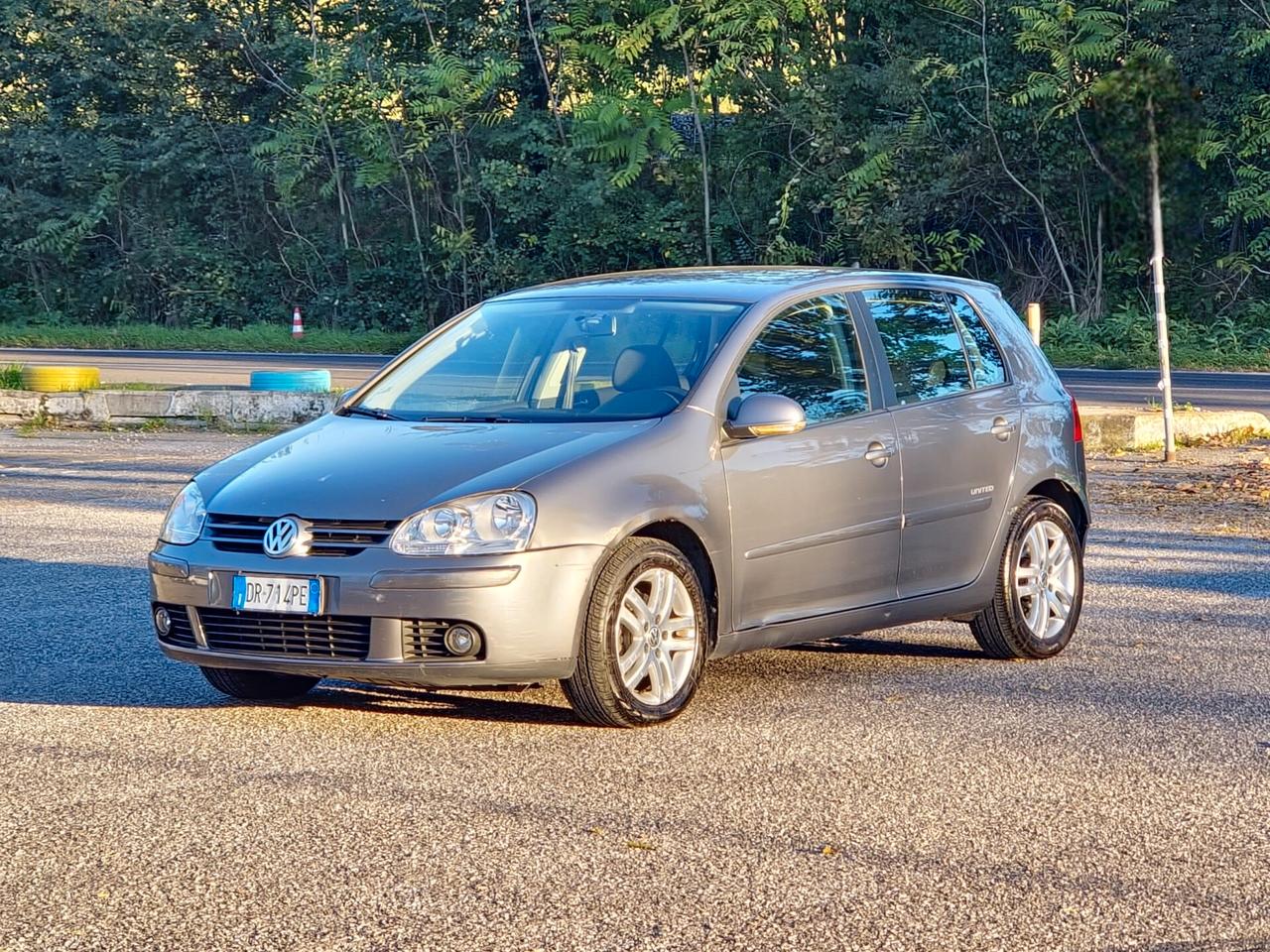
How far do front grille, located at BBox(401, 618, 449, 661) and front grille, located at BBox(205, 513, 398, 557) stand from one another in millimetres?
289

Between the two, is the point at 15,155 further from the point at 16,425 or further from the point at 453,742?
the point at 453,742

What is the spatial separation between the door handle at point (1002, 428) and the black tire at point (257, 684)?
116 inches

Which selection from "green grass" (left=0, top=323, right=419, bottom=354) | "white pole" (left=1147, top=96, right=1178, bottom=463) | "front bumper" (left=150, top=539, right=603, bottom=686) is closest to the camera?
"front bumper" (left=150, top=539, right=603, bottom=686)

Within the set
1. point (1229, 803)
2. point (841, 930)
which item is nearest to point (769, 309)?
point (1229, 803)

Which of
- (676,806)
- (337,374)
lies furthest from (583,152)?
(676,806)

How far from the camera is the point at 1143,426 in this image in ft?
54.7

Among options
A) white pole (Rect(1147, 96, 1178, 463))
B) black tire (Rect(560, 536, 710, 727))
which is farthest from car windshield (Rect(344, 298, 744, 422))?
white pole (Rect(1147, 96, 1178, 463))

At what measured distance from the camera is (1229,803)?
5.32 metres

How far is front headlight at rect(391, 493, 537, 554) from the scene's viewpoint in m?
5.90

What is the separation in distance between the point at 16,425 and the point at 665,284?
1363cm

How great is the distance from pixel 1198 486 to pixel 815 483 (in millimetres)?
8081

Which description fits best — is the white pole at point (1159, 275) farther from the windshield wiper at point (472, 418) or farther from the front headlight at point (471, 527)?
the front headlight at point (471, 527)

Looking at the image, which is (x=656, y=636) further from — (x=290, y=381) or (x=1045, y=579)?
(x=290, y=381)

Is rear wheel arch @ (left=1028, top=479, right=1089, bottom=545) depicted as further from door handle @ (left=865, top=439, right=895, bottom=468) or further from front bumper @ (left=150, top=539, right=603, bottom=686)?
front bumper @ (left=150, top=539, right=603, bottom=686)
